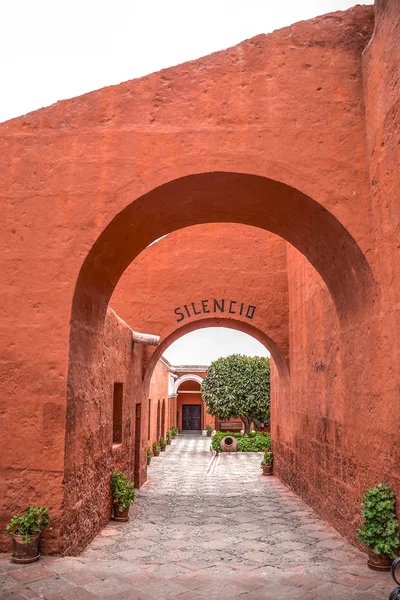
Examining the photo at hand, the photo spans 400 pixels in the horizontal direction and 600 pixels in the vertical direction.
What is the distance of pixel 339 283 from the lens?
19.2 feet

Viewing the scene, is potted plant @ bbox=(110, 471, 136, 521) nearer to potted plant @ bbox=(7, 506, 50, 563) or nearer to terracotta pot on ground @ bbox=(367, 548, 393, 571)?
potted plant @ bbox=(7, 506, 50, 563)

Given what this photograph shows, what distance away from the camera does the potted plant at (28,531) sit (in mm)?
4480

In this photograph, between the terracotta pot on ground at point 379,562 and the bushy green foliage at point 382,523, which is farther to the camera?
the terracotta pot on ground at point 379,562

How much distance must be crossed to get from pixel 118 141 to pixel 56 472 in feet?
11.1

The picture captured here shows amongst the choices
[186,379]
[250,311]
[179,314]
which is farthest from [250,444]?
[186,379]

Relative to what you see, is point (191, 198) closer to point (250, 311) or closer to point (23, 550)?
point (23, 550)

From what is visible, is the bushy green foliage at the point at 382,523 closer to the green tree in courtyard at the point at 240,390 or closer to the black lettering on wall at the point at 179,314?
the black lettering on wall at the point at 179,314

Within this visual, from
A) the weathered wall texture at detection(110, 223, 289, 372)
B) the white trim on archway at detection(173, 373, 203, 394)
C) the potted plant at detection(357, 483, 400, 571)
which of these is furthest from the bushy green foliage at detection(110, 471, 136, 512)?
the white trim on archway at detection(173, 373, 203, 394)

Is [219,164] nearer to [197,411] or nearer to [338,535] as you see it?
[338,535]

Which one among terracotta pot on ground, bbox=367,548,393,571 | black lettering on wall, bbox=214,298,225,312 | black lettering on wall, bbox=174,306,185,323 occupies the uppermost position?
black lettering on wall, bbox=214,298,225,312

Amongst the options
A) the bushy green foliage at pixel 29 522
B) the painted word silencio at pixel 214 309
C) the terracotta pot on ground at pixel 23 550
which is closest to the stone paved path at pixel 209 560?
the terracotta pot on ground at pixel 23 550

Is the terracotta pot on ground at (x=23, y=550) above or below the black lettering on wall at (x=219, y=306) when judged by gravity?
below

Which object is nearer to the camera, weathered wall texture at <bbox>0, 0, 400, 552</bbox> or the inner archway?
weathered wall texture at <bbox>0, 0, 400, 552</bbox>

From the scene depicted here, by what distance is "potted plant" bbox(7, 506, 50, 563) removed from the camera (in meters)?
4.48
